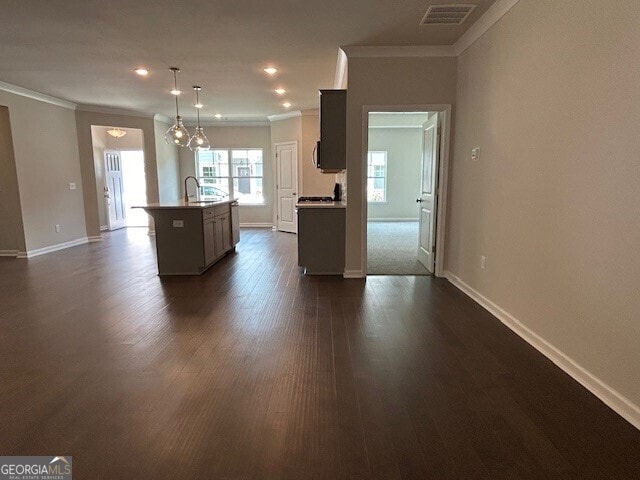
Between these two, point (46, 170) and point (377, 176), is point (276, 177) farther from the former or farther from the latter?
point (46, 170)

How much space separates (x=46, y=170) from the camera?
21.7 feet

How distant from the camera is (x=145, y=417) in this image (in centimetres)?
193

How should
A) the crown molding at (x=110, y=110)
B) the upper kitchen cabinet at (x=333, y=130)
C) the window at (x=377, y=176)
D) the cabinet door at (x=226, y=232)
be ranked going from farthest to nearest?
the window at (x=377, y=176)
the crown molding at (x=110, y=110)
the cabinet door at (x=226, y=232)
the upper kitchen cabinet at (x=333, y=130)

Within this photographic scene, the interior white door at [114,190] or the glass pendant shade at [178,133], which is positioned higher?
the glass pendant shade at [178,133]

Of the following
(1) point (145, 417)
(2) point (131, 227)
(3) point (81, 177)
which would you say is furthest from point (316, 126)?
(1) point (145, 417)

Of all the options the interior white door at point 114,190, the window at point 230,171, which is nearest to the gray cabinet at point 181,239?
the window at point 230,171

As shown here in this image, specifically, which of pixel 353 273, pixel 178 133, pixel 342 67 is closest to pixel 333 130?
pixel 342 67

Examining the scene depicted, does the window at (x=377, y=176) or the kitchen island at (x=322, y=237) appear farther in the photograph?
the window at (x=377, y=176)

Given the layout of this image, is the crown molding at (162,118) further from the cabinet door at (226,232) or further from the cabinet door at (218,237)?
the cabinet door at (218,237)

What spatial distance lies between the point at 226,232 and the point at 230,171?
13.7ft

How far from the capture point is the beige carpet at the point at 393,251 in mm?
5052

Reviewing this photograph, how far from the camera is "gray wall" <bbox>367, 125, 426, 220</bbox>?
11094 millimetres

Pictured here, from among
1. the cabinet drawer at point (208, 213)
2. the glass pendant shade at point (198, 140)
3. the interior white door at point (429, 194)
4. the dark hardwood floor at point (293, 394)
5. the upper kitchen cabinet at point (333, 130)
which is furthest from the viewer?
the glass pendant shade at point (198, 140)

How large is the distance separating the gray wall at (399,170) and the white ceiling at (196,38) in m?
5.32
